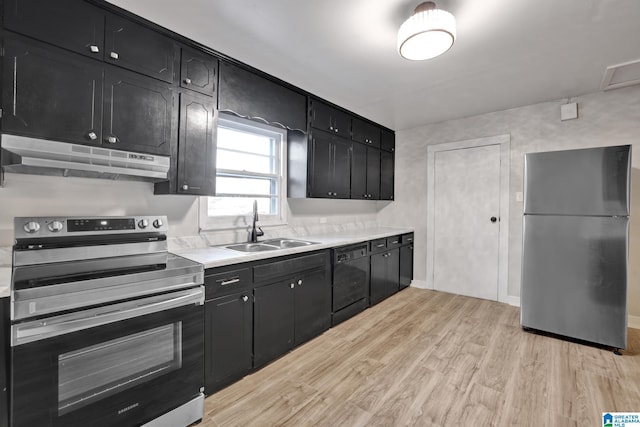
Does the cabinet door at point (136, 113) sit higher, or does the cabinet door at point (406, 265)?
the cabinet door at point (136, 113)

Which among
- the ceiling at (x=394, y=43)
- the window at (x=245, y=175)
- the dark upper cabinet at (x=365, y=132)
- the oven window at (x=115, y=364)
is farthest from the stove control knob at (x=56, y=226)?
the dark upper cabinet at (x=365, y=132)

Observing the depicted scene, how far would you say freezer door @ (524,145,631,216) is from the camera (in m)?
2.48

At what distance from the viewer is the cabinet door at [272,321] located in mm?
2217

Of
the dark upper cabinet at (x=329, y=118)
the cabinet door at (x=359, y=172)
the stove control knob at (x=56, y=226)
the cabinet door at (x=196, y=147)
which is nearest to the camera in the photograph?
the stove control knob at (x=56, y=226)

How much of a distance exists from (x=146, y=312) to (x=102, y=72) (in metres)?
1.42

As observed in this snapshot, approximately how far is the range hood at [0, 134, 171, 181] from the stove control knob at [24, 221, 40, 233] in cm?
30

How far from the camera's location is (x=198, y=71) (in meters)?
2.20

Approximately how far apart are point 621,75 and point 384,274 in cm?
306

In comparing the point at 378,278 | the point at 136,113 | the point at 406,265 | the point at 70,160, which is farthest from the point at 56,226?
the point at 406,265

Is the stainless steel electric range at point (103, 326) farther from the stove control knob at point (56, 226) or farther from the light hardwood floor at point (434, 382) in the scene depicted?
the light hardwood floor at point (434, 382)

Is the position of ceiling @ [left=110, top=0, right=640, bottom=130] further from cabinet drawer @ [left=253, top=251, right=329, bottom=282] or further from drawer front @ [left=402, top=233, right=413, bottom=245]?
drawer front @ [left=402, top=233, right=413, bottom=245]

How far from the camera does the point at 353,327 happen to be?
9.96 feet

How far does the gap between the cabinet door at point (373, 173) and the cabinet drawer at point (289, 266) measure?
1656 millimetres

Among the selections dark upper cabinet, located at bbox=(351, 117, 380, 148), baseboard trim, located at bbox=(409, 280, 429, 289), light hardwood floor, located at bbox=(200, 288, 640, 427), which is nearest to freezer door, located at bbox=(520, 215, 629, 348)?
light hardwood floor, located at bbox=(200, 288, 640, 427)
